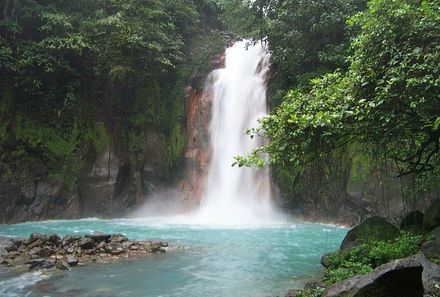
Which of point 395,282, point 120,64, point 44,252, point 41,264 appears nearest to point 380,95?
point 395,282

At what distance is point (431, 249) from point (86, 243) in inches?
303

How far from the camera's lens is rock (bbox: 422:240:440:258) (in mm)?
6598

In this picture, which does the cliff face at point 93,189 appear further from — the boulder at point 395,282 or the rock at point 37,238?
the boulder at point 395,282

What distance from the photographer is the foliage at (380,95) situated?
5996 millimetres

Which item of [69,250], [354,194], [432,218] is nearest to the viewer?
[432,218]

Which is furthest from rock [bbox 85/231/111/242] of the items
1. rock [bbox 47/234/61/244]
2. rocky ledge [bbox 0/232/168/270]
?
rock [bbox 47/234/61/244]

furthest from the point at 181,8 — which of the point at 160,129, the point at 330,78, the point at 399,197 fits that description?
the point at 330,78

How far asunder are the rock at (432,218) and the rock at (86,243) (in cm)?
759

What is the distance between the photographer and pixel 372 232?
333 inches

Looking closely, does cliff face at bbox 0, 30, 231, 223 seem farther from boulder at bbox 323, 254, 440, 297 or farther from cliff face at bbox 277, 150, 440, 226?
boulder at bbox 323, 254, 440, 297

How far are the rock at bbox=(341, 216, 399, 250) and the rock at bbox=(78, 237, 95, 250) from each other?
19.9ft

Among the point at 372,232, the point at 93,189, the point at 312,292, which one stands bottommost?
the point at 312,292

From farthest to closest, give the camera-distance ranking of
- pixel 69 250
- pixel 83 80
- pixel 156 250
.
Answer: pixel 83 80 → pixel 156 250 → pixel 69 250

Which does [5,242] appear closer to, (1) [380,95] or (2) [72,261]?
(2) [72,261]
